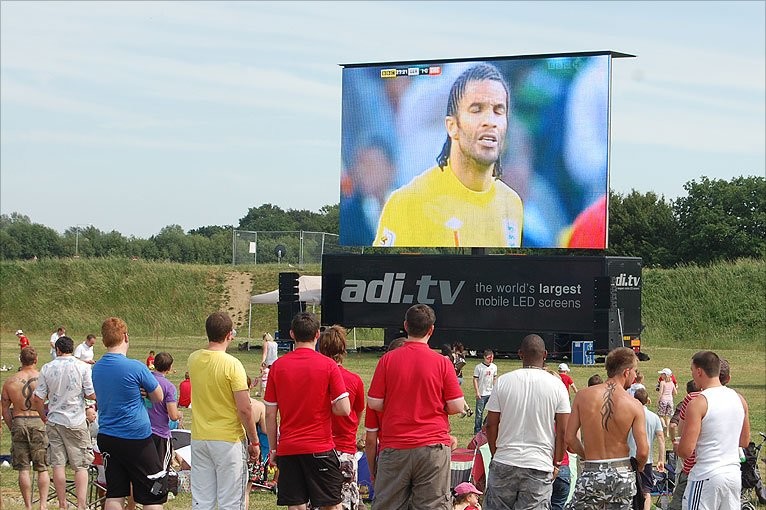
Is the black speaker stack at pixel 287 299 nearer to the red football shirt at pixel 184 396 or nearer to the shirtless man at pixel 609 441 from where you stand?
the red football shirt at pixel 184 396

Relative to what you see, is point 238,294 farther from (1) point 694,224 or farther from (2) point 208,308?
(1) point 694,224

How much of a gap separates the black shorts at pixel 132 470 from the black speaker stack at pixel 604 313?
25.0m

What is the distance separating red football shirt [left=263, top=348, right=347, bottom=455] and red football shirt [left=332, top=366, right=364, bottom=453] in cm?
21

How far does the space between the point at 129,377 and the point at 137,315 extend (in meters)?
45.6

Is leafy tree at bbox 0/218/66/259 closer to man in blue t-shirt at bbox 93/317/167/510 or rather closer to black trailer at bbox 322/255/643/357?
black trailer at bbox 322/255/643/357

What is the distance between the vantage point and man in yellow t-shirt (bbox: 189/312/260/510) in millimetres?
8430

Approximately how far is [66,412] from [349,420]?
10.4 ft

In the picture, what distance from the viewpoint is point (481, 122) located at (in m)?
34.3

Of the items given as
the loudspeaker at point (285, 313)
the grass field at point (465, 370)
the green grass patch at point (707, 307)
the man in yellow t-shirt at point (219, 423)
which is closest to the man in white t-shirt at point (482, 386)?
the grass field at point (465, 370)

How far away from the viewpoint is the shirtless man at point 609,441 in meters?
7.73

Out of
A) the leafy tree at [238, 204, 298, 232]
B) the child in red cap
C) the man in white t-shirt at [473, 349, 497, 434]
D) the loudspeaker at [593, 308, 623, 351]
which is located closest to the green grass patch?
the loudspeaker at [593, 308, 623, 351]

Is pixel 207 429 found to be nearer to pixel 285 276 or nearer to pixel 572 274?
pixel 572 274

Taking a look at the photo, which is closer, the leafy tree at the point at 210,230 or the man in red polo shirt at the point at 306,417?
the man in red polo shirt at the point at 306,417

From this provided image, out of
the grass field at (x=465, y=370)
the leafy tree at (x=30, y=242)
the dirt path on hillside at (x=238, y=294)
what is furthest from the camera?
the leafy tree at (x=30, y=242)
